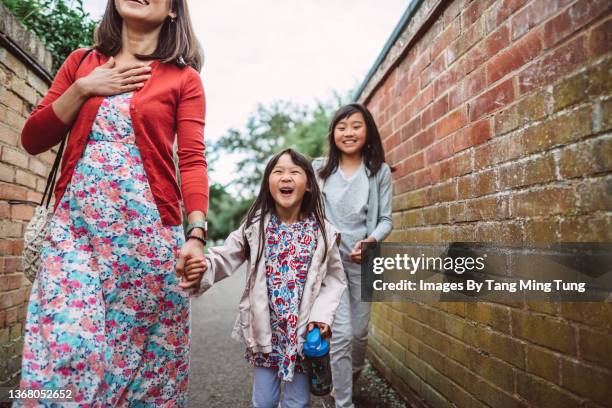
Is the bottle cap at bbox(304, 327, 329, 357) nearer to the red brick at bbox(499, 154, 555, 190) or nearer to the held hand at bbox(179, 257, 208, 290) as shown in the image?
the held hand at bbox(179, 257, 208, 290)

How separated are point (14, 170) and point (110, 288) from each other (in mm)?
1859

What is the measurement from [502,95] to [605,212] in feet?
2.53

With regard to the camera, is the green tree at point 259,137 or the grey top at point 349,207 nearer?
the grey top at point 349,207

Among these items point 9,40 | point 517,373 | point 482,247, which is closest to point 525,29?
point 482,247

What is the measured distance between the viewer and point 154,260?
5.52 ft

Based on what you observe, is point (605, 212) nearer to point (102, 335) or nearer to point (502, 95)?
point (502, 95)

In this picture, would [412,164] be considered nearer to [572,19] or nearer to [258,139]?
[572,19]

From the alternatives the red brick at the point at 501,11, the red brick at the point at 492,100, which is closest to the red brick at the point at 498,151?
the red brick at the point at 492,100

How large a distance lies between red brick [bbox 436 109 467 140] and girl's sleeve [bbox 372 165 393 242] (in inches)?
19.6

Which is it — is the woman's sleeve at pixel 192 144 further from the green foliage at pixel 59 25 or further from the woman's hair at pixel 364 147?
the green foliage at pixel 59 25

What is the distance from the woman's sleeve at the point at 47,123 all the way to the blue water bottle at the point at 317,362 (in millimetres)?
1385

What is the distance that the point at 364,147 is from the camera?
3.21m

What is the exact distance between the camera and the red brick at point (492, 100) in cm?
190

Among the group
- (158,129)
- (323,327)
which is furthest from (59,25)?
(323,327)
